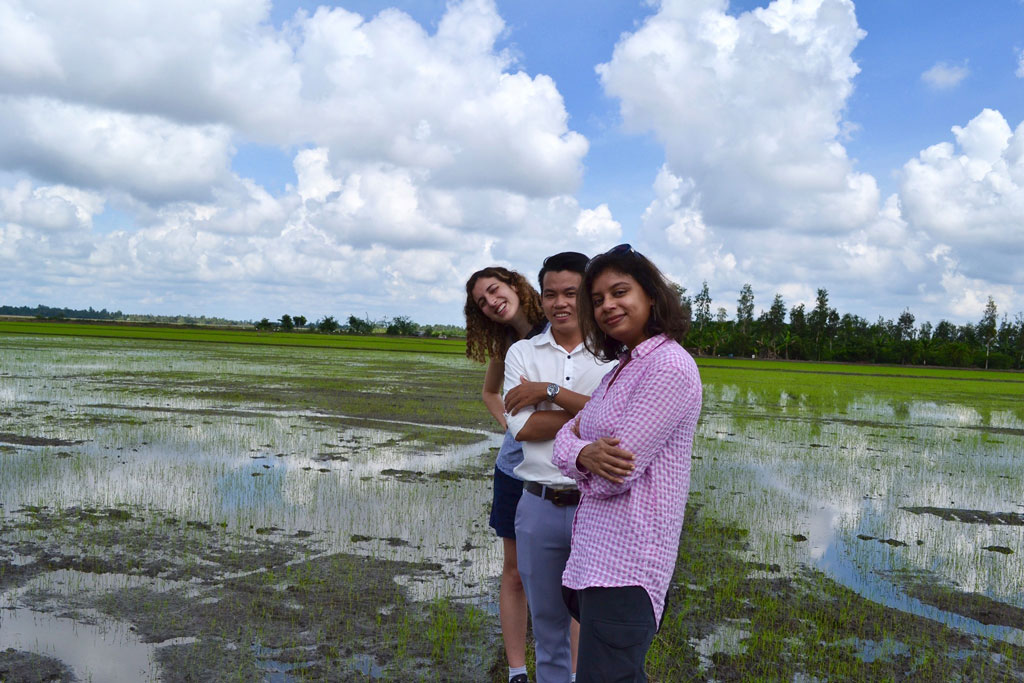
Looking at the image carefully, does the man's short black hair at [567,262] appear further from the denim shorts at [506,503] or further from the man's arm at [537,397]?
the denim shorts at [506,503]

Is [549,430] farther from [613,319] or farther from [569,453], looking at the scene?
[613,319]

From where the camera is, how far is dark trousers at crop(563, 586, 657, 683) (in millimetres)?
2160

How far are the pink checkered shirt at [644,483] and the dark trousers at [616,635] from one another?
0.04 m

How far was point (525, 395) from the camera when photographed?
9.73ft

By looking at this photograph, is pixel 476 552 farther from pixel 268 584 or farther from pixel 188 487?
pixel 188 487

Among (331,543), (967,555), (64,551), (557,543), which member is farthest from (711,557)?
(64,551)

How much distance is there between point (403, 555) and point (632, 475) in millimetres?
5110

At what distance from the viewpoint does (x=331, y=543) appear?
7.10m

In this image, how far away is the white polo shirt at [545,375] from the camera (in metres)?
3.00

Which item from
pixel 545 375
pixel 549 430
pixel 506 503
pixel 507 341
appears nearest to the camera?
pixel 549 430

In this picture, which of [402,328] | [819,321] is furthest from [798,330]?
[402,328]

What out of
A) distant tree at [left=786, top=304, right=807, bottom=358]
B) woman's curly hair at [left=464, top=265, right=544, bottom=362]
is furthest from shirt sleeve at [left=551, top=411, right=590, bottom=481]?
distant tree at [left=786, top=304, right=807, bottom=358]

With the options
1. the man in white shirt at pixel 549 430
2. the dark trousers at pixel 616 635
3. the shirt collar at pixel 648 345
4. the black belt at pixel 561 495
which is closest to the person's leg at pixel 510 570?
the man in white shirt at pixel 549 430

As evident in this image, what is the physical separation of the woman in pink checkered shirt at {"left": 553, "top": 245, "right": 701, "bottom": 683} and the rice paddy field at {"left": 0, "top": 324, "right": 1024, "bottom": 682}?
2641mm
